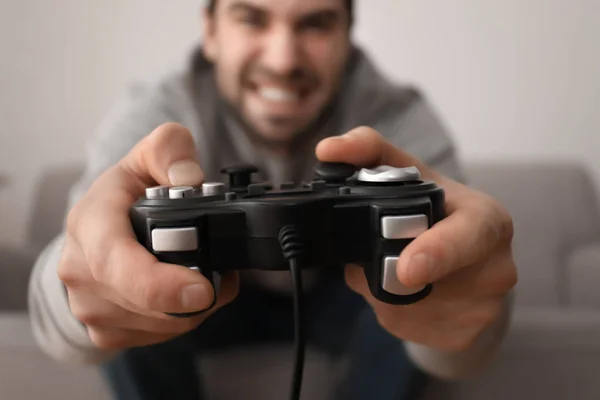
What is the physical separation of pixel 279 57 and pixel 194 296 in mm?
375

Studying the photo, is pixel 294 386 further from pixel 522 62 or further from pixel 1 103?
pixel 1 103

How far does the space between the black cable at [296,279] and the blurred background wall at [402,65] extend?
645 mm

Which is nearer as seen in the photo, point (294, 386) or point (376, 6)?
point (294, 386)

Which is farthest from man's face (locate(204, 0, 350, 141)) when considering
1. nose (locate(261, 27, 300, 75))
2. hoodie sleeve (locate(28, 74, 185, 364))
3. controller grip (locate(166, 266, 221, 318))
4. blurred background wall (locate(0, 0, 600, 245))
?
controller grip (locate(166, 266, 221, 318))

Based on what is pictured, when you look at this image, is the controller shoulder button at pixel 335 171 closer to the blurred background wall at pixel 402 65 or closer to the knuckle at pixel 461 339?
the knuckle at pixel 461 339

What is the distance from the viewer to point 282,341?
50 centimetres

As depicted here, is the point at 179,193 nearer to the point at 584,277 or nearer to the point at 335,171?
the point at 335,171

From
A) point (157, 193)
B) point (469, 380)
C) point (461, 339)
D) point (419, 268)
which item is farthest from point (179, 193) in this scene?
point (469, 380)

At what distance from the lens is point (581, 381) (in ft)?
1.46

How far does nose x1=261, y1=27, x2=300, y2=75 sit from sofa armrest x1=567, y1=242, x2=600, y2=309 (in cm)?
48

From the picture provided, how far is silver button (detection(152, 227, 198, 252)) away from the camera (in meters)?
0.23

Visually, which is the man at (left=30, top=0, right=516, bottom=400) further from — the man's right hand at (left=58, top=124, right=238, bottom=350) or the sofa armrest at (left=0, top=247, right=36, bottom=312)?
the sofa armrest at (left=0, top=247, right=36, bottom=312)

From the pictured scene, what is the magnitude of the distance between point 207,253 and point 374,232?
0.08 m

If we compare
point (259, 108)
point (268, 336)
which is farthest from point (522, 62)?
point (268, 336)
